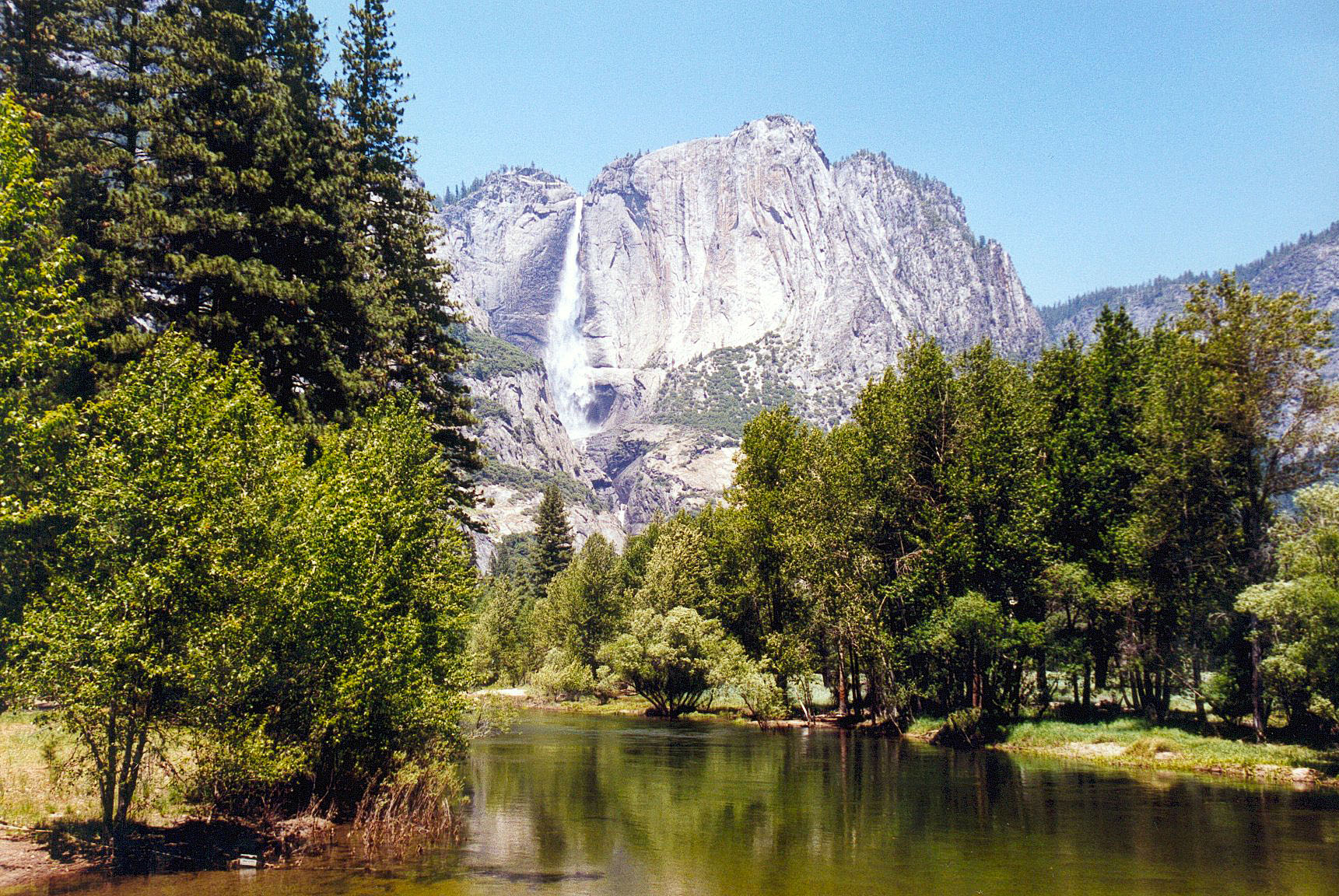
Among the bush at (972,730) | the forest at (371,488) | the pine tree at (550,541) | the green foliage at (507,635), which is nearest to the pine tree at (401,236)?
the forest at (371,488)

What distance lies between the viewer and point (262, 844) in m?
20.3

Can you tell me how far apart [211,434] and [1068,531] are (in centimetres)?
4386

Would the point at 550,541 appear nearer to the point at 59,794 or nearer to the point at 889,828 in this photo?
the point at 889,828

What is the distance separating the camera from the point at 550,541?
384ft

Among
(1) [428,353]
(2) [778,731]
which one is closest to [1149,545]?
(2) [778,731]

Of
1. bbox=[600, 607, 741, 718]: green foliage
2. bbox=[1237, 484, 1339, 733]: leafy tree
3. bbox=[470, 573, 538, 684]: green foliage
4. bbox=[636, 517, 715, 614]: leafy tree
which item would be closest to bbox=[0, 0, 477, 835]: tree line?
bbox=[1237, 484, 1339, 733]: leafy tree

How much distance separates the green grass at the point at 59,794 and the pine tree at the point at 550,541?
89.5m

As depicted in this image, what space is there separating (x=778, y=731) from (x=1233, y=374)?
1307 inches

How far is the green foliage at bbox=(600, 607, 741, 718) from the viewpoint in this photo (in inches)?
2532

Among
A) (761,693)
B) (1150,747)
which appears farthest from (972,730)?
(761,693)

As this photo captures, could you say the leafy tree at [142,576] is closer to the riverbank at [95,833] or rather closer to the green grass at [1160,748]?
the riverbank at [95,833]

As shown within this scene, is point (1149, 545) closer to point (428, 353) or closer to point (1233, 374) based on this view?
point (1233, 374)

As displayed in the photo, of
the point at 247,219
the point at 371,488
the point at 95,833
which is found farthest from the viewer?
the point at 247,219

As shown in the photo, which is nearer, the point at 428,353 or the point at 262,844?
the point at 262,844
